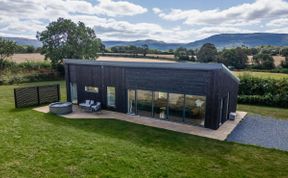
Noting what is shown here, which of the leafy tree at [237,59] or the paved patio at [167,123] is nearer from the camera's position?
the paved patio at [167,123]

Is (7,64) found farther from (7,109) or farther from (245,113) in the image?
(245,113)

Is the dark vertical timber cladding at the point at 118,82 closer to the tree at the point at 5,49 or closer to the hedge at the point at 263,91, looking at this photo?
the hedge at the point at 263,91

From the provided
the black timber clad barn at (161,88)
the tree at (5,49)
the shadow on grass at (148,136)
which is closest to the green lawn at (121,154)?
the shadow on grass at (148,136)

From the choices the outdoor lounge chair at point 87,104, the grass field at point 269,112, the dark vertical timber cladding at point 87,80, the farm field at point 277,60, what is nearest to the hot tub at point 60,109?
the outdoor lounge chair at point 87,104

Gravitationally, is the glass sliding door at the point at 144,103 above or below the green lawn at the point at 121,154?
above

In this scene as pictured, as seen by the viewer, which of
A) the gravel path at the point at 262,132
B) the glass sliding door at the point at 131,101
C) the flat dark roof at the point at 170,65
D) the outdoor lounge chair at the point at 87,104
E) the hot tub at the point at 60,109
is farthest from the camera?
the outdoor lounge chair at the point at 87,104

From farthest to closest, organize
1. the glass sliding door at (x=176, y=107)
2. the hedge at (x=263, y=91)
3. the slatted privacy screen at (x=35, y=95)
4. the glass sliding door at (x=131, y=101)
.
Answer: the hedge at (x=263, y=91)
the slatted privacy screen at (x=35, y=95)
the glass sliding door at (x=131, y=101)
the glass sliding door at (x=176, y=107)

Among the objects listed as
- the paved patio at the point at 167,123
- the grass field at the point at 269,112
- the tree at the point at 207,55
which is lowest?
the grass field at the point at 269,112

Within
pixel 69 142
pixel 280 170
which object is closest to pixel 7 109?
pixel 69 142

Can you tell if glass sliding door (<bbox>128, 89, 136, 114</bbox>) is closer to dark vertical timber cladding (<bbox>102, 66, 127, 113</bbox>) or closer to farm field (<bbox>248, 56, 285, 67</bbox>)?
dark vertical timber cladding (<bbox>102, 66, 127, 113</bbox>)
